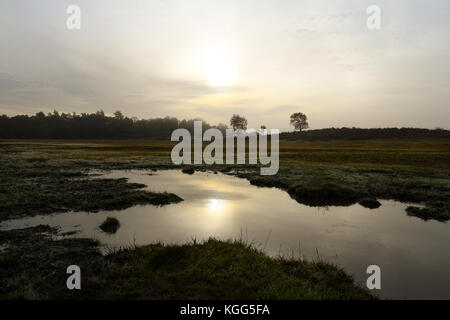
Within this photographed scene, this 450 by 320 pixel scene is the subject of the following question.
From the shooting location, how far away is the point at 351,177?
3472cm

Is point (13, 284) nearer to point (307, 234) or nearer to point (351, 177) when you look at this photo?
point (307, 234)

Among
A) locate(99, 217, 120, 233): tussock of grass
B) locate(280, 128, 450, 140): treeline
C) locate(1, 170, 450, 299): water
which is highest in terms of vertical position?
locate(280, 128, 450, 140): treeline

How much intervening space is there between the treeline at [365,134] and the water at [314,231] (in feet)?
456

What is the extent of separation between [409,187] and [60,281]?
30.3 meters

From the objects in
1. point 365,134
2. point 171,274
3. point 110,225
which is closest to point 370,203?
point 171,274

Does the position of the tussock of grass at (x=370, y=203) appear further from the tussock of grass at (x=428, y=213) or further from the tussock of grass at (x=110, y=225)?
the tussock of grass at (x=110, y=225)

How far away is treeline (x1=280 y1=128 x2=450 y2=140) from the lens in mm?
143125

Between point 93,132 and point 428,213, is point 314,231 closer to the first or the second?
point 428,213

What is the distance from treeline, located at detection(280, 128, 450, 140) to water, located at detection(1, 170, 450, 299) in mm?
139043

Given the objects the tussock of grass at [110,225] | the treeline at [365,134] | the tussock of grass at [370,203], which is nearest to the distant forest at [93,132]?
the treeline at [365,134]

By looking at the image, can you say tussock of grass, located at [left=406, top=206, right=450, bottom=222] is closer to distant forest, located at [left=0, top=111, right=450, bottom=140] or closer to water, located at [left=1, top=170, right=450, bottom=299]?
water, located at [left=1, top=170, right=450, bottom=299]

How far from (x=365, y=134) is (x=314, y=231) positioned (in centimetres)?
15318

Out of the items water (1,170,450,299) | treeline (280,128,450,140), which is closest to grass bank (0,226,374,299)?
water (1,170,450,299)
